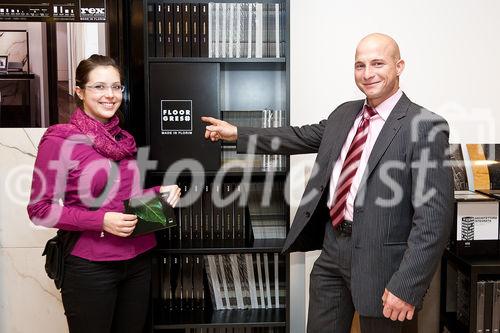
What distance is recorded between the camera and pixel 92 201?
6.64ft

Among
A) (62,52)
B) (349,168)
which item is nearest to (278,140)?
(349,168)

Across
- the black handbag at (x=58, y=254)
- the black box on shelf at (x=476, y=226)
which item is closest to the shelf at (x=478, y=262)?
the black box on shelf at (x=476, y=226)

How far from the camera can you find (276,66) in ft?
8.67

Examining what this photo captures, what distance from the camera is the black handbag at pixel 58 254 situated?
1.99 meters

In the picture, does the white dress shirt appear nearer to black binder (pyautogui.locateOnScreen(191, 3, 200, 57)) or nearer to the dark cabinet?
black binder (pyautogui.locateOnScreen(191, 3, 200, 57))

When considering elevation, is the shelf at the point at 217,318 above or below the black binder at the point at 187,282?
below

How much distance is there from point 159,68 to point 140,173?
0.48 m

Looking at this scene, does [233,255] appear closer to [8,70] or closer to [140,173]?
[140,173]

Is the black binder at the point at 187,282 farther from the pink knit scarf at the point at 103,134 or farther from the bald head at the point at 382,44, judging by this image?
the bald head at the point at 382,44

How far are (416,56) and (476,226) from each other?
0.92 metres

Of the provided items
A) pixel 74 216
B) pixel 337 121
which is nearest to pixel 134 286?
pixel 74 216

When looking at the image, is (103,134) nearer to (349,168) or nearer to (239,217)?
(239,217)

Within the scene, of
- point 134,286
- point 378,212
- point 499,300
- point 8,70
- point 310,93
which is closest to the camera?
point 378,212

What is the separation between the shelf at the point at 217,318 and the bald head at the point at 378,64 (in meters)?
1.20
